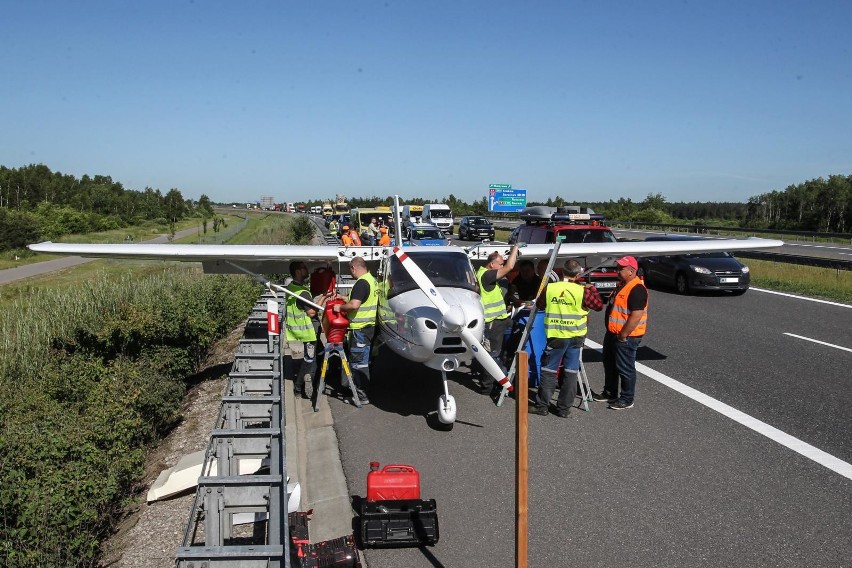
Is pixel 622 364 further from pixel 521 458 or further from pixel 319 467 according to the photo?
pixel 521 458

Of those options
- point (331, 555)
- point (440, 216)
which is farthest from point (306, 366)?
point (440, 216)

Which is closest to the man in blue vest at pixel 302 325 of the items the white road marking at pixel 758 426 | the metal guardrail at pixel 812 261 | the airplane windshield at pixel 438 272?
the airplane windshield at pixel 438 272

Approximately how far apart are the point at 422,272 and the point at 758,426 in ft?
15.6

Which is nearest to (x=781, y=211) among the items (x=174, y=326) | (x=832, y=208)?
(x=832, y=208)

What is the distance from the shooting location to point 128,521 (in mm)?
7953

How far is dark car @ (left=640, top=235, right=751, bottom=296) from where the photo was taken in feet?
64.6

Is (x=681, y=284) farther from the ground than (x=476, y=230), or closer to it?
closer to it

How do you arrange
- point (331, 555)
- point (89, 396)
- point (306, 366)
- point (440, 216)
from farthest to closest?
1. point (440, 216)
2. point (89, 396)
3. point (306, 366)
4. point (331, 555)

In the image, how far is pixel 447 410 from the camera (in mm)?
8281

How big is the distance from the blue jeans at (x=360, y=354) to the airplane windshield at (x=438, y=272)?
72 centimetres

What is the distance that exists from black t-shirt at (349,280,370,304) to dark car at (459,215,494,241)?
38644mm

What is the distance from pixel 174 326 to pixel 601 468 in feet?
36.8

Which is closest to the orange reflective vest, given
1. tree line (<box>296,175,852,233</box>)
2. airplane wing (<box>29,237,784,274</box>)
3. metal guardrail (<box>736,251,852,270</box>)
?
airplane wing (<box>29,237,784,274</box>)

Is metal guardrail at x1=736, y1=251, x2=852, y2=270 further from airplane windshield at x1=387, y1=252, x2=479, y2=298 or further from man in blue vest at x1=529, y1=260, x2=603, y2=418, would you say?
airplane windshield at x1=387, y1=252, x2=479, y2=298
